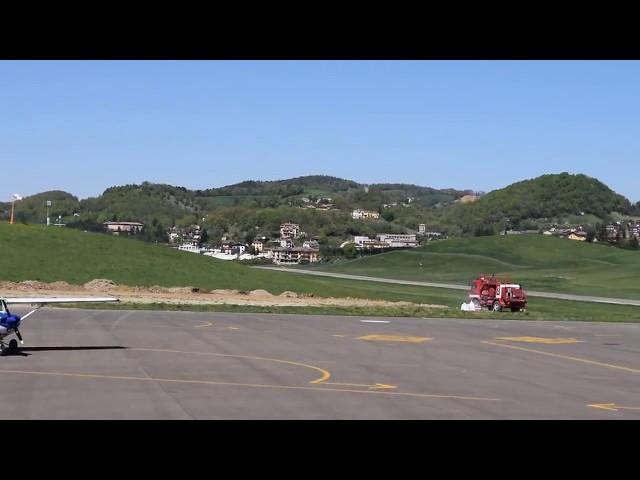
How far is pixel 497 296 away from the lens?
69062mm

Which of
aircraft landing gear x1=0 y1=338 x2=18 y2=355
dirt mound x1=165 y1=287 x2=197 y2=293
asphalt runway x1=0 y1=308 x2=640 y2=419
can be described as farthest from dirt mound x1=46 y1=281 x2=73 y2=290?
aircraft landing gear x1=0 y1=338 x2=18 y2=355

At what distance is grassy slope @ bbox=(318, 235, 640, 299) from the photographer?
132000mm

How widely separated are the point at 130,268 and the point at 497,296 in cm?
3334

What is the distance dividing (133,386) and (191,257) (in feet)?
223

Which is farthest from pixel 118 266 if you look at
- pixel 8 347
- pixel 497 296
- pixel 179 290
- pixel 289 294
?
pixel 8 347

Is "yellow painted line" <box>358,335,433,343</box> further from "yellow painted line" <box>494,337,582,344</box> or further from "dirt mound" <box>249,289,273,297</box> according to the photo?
"dirt mound" <box>249,289,273,297</box>

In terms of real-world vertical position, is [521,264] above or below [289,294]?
above

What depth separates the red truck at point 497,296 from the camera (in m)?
68.1

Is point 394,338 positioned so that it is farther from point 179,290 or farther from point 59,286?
point 59,286

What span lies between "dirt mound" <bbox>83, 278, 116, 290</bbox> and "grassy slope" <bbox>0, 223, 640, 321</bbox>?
1.56 meters

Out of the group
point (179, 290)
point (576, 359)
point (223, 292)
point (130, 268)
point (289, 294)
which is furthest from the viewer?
point (130, 268)

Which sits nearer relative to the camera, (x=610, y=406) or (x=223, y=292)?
(x=610, y=406)
